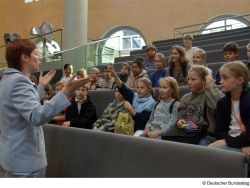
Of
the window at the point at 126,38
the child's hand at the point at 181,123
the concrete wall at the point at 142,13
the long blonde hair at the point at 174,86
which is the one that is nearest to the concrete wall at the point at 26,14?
the concrete wall at the point at 142,13

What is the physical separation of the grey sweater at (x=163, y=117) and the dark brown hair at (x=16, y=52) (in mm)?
1589

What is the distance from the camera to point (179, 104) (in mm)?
3135

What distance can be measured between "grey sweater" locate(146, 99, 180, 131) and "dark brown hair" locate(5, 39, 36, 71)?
1.59 metres

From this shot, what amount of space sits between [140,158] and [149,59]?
12.3 feet

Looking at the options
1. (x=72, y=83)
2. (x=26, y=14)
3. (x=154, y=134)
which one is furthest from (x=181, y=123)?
(x=26, y=14)

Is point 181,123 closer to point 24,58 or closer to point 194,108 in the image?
point 194,108

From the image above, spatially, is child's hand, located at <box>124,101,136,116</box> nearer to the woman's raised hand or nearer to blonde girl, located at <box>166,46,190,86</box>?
blonde girl, located at <box>166,46,190,86</box>

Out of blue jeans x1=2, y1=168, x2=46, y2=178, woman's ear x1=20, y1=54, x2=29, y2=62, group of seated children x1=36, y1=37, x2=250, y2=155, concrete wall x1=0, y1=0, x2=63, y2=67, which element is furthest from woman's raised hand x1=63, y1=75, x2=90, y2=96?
concrete wall x1=0, y1=0, x2=63, y2=67

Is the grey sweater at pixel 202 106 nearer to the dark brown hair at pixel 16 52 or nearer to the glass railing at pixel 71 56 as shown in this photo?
the dark brown hair at pixel 16 52

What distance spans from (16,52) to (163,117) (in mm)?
1686

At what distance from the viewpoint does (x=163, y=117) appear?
10.6ft

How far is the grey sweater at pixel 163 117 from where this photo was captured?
10.3 feet

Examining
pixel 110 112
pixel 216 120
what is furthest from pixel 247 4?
pixel 216 120
